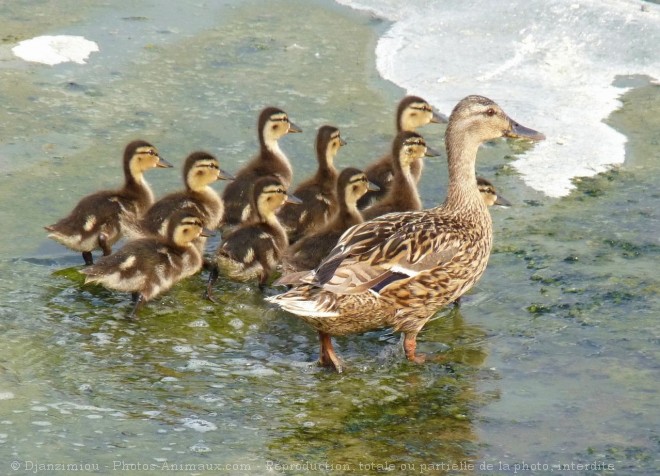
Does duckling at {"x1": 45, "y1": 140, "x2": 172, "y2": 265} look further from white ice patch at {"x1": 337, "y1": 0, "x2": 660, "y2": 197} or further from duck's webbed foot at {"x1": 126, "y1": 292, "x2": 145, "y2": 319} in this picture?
white ice patch at {"x1": 337, "y1": 0, "x2": 660, "y2": 197}

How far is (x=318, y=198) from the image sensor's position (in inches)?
272

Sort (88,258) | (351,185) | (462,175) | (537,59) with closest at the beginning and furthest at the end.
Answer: (462,175) < (88,258) < (351,185) < (537,59)

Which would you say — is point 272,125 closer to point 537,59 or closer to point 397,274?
point 397,274

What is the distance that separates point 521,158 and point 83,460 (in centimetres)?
436

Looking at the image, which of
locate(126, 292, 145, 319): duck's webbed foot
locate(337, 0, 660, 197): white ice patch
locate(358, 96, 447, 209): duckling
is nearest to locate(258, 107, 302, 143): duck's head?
locate(358, 96, 447, 209): duckling

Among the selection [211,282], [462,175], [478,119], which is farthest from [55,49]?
[462,175]

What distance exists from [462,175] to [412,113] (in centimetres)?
197

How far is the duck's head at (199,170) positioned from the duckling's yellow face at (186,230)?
2.13ft

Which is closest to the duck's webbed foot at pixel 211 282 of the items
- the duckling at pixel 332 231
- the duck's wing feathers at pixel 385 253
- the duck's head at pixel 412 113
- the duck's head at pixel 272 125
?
the duckling at pixel 332 231

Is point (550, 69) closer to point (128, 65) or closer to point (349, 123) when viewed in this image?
point (349, 123)

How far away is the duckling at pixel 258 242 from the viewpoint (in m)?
6.04

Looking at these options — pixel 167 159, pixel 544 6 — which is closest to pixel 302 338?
pixel 167 159

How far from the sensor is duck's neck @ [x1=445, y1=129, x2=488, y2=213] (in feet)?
18.6

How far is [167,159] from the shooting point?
749cm
